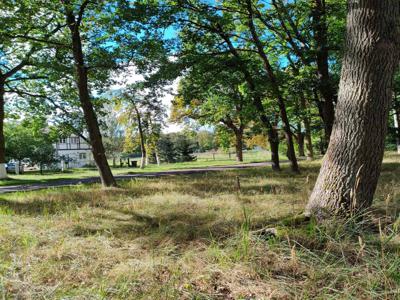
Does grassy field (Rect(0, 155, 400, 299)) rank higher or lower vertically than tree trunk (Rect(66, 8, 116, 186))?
lower

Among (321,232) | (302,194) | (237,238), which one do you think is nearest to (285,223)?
(321,232)

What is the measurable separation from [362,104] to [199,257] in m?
2.71

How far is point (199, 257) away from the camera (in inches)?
120

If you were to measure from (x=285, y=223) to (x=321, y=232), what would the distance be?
0.65m

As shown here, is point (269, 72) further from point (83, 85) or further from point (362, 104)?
point (362, 104)

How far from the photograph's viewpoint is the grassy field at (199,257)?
2344mm

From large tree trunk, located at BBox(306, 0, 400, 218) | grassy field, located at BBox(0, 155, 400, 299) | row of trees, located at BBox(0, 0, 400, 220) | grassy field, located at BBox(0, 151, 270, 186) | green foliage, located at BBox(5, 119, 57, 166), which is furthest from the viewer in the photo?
green foliage, located at BBox(5, 119, 57, 166)

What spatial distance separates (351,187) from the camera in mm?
3562

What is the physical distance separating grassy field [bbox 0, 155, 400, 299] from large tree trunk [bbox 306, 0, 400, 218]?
1.27ft

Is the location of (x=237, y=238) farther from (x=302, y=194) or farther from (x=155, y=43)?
(x=155, y=43)

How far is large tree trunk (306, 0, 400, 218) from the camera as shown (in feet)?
11.2

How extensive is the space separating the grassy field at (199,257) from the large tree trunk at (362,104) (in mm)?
387

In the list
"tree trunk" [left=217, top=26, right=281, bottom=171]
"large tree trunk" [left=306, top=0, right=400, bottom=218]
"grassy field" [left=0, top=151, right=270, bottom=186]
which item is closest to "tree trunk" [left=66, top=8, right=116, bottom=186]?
"tree trunk" [left=217, top=26, right=281, bottom=171]

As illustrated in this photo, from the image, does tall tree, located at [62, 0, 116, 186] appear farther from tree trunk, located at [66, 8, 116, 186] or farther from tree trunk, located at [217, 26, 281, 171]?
tree trunk, located at [217, 26, 281, 171]
